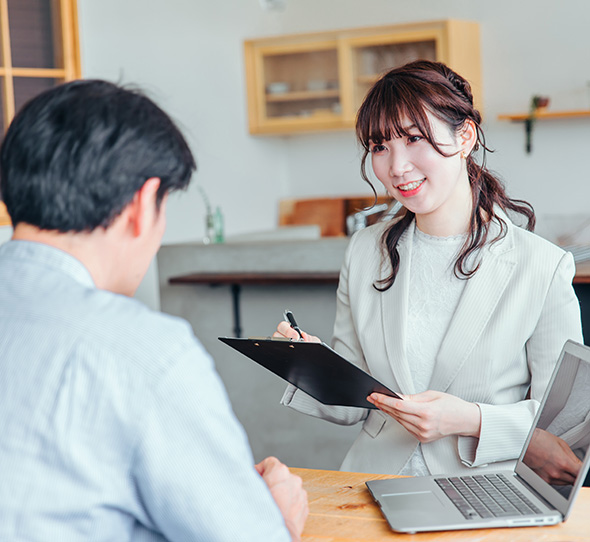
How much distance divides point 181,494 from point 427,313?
99cm

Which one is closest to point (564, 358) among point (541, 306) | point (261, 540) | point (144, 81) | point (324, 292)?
point (541, 306)

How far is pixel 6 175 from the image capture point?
2.92 feet

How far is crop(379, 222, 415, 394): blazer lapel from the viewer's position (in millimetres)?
1659

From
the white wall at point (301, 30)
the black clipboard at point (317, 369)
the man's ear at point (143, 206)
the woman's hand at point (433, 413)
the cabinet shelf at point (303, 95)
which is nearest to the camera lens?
the man's ear at point (143, 206)

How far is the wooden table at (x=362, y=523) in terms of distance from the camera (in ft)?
3.78

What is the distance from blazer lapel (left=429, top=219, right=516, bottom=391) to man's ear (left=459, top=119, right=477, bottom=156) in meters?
0.21

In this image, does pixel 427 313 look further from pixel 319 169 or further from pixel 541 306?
pixel 319 169

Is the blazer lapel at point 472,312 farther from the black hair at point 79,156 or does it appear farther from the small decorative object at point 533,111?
the small decorative object at point 533,111

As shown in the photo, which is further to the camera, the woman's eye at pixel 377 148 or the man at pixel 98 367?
the woman's eye at pixel 377 148

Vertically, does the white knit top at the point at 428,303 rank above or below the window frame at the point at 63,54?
below

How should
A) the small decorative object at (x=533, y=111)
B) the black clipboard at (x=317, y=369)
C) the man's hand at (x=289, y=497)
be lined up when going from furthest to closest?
1. the small decorative object at (x=533, y=111)
2. the black clipboard at (x=317, y=369)
3. the man's hand at (x=289, y=497)

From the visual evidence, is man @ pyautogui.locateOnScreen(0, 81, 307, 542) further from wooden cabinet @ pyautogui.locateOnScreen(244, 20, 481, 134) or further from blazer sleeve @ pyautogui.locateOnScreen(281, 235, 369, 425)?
wooden cabinet @ pyautogui.locateOnScreen(244, 20, 481, 134)

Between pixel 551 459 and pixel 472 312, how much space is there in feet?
1.45

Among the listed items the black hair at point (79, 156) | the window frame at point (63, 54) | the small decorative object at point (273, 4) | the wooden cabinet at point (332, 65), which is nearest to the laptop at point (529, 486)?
the black hair at point (79, 156)
